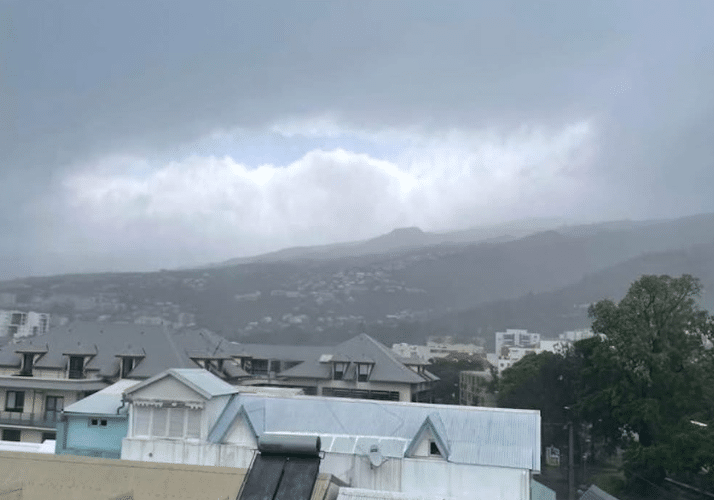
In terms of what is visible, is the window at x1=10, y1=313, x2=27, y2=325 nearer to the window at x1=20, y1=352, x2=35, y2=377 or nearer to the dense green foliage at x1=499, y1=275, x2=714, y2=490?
the window at x1=20, y1=352, x2=35, y2=377

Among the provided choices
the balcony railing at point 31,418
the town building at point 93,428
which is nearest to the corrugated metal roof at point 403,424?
the town building at point 93,428

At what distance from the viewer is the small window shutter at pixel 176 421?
2892 cm

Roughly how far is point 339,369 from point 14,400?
24308 millimetres

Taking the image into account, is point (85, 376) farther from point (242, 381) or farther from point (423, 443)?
point (423, 443)

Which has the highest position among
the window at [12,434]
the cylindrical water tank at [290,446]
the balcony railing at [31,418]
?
the cylindrical water tank at [290,446]

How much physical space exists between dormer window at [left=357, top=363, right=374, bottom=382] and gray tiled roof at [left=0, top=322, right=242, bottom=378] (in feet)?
41.1

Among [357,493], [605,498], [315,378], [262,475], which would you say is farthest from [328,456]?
[315,378]

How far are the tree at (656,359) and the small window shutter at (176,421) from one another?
85.7 feet

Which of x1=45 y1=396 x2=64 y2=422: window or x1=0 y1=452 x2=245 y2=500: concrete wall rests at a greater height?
x1=0 y1=452 x2=245 y2=500: concrete wall

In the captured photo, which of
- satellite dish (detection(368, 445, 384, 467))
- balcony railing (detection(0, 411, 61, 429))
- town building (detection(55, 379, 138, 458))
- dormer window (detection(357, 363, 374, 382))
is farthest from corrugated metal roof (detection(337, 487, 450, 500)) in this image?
dormer window (detection(357, 363, 374, 382))

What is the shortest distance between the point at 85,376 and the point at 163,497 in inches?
1420

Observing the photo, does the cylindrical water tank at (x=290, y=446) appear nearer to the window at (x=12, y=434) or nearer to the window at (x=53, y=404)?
the window at (x=53, y=404)

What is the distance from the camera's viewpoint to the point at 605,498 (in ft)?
75.5

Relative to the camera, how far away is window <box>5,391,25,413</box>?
45875mm
